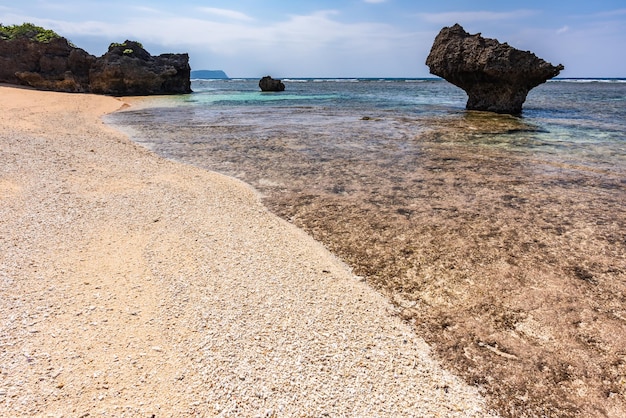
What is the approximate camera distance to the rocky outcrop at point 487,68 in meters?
24.9

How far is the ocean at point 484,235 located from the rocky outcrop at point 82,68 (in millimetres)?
36395

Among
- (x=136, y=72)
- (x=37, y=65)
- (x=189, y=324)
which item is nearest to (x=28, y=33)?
(x=37, y=65)

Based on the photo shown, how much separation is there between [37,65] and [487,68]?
4775cm

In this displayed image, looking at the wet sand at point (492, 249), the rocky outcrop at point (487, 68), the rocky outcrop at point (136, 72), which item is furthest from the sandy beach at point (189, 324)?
the rocky outcrop at point (136, 72)

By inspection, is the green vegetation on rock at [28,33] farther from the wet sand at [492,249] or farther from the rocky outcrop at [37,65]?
the wet sand at [492,249]

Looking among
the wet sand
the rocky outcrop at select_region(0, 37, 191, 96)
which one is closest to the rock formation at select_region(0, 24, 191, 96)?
the rocky outcrop at select_region(0, 37, 191, 96)

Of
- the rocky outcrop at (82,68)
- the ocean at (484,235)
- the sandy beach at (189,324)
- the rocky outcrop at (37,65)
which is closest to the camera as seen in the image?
the sandy beach at (189,324)

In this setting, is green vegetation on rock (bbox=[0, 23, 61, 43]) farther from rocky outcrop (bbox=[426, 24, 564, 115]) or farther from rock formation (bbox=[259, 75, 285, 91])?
rocky outcrop (bbox=[426, 24, 564, 115])

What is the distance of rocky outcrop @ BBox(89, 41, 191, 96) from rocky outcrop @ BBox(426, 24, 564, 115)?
3627cm

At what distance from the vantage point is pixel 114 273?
13.9 feet

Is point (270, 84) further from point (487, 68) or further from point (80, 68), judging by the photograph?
point (487, 68)

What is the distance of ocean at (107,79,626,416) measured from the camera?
3.47 m

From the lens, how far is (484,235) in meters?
5.99

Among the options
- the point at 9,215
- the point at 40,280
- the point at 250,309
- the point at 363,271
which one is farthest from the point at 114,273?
the point at 363,271
